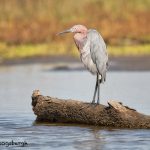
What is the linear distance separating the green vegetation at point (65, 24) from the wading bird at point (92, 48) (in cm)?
2235

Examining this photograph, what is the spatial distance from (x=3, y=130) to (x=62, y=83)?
10547 mm

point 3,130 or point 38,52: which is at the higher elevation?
point 38,52

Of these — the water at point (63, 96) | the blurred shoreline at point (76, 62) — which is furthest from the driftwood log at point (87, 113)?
the blurred shoreline at point (76, 62)

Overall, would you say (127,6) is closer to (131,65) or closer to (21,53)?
(21,53)

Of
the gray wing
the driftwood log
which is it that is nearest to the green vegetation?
the driftwood log

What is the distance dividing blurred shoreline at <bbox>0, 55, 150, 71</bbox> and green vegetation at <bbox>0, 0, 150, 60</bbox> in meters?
1.11

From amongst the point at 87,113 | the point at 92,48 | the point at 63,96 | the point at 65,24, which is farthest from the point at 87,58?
the point at 65,24

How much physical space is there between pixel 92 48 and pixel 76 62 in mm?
20056

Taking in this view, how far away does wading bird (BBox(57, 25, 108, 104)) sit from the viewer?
14.5 m

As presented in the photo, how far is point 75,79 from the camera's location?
26.1 m

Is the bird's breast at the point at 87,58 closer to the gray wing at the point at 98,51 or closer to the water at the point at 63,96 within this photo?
the gray wing at the point at 98,51

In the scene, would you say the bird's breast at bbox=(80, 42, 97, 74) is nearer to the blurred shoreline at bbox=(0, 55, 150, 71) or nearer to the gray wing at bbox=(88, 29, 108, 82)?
the gray wing at bbox=(88, 29, 108, 82)

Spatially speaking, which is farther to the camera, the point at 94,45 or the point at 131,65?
the point at 131,65

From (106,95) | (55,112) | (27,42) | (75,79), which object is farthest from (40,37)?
(55,112)
